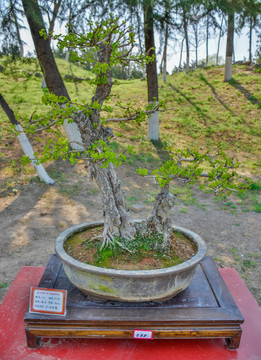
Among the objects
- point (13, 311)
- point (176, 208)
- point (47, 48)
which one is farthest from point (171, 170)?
point (47, 48)

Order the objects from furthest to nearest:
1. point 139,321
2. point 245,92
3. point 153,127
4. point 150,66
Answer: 1. point 245,92
2. point 153,127
3. point 150,66
4. point 139,321

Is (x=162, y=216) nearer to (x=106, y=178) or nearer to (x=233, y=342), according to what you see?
(x=106, y=178)

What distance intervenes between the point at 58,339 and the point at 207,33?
20568 mm

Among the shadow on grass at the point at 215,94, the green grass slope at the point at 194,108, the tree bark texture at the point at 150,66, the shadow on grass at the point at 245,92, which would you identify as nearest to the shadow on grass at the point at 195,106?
the green grass slope at the point at 194,108

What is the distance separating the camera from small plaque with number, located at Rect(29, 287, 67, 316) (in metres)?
1.71

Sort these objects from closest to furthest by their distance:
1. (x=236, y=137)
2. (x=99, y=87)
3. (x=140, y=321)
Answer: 1. (x=140, y=321)
2. (x=99, y=87)
3. (x=236, y=137)

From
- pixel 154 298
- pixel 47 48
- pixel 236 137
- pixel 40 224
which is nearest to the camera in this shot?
pixel 154 298

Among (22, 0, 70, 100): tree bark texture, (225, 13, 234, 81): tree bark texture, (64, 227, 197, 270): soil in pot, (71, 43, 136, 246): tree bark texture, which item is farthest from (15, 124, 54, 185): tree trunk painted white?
(225, 13, 234, 81): tree bark texture

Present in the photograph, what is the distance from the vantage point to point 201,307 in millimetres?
1816

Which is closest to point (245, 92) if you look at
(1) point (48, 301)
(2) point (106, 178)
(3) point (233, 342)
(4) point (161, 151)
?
(4) point (161, 151)

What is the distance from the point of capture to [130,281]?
172cm

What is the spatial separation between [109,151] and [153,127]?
6334 mm

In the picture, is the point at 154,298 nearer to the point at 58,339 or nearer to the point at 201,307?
the point at 201,307

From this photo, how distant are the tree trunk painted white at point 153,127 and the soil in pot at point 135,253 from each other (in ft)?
19.5
